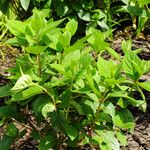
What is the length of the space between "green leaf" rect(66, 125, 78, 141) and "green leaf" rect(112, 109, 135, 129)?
0.17 m

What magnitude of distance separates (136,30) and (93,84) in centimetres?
191

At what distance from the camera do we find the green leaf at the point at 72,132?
6.29 ft

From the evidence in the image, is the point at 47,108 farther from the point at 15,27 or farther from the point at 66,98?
the point at 15,27

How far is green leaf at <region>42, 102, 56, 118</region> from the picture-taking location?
183cm

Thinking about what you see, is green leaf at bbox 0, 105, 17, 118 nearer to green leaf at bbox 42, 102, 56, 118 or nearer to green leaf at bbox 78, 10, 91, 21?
green leaf at bbox 42, 102, 56, 118

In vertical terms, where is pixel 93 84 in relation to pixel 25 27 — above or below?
below

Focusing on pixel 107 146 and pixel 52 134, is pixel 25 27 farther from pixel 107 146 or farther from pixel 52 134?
pixel 107 146

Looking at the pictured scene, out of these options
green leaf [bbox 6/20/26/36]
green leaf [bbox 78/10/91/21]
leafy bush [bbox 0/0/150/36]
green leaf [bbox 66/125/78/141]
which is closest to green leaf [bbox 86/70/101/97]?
green leaf [bbox 66/125/78/141]

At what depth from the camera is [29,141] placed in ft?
8.11

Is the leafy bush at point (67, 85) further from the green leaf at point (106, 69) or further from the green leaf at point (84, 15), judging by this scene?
the green leaf at point (84, 15)

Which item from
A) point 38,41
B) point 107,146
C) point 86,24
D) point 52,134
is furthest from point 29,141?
point 86,24

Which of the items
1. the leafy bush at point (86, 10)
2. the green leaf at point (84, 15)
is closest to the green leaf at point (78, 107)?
the leafy bush at point (86, 10)

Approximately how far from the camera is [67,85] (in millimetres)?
1907

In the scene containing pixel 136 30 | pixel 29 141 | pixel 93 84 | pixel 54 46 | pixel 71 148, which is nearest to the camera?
pixel 93 84
